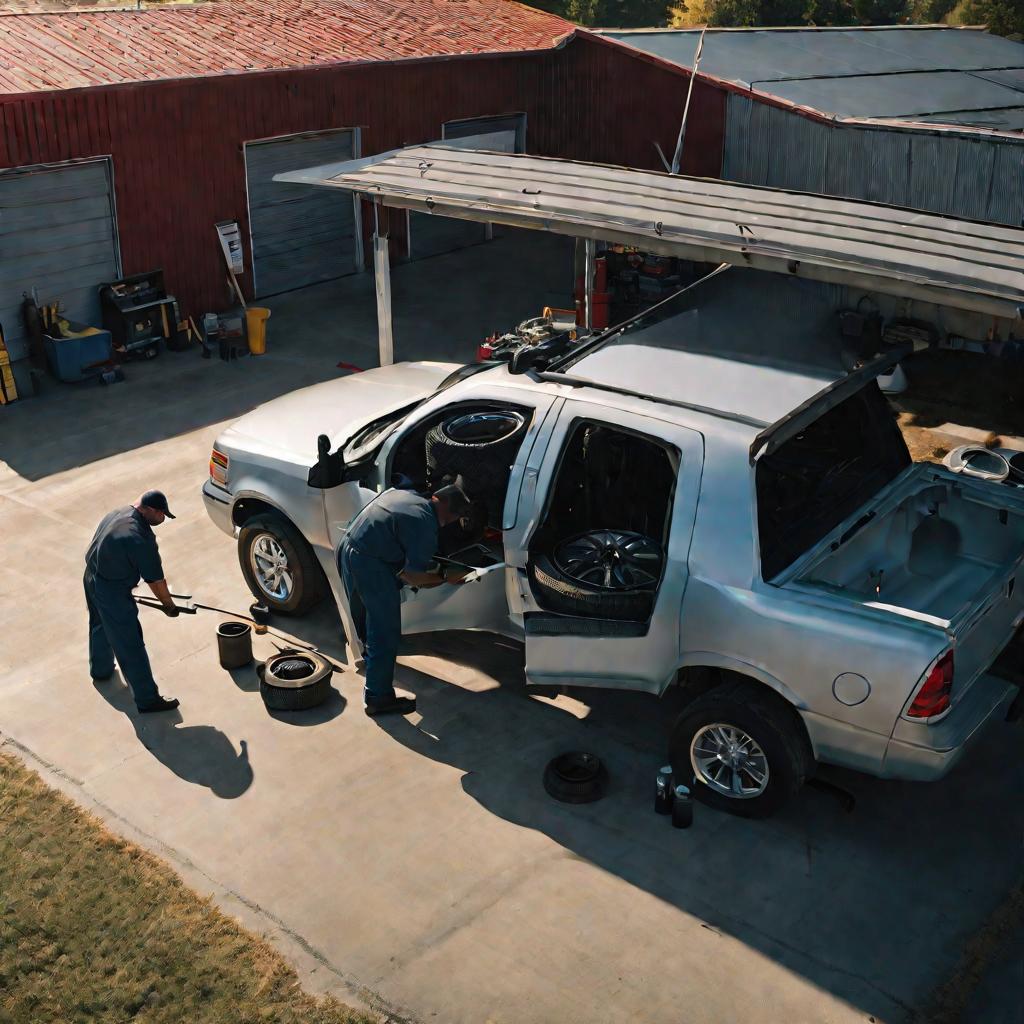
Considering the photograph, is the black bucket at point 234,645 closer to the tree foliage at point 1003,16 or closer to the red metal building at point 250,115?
the red metal building at point 250,115

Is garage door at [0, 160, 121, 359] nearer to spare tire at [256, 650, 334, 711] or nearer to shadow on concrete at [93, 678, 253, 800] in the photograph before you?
shadow on concrete at [93, 678, 253, 800]

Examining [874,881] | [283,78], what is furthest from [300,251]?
[874,881]

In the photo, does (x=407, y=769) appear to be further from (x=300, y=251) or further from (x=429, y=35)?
(x=429, y=35)

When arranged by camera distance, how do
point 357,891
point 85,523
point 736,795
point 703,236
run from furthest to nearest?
point 85,523
point 703,236
point 736,795
point 357,891

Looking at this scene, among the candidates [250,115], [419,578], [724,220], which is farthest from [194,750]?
Answer: [250,115]

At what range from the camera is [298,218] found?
17.6 metres

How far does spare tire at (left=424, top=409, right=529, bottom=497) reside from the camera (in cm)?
734

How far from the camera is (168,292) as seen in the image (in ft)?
51.3

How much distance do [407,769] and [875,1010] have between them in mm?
2825

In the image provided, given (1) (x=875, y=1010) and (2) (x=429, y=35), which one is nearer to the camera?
(1) (x=875, y=1010)

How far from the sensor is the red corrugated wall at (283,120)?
14.5 m

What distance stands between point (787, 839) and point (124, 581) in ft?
13.3

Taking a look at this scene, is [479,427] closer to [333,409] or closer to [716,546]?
[333,409]

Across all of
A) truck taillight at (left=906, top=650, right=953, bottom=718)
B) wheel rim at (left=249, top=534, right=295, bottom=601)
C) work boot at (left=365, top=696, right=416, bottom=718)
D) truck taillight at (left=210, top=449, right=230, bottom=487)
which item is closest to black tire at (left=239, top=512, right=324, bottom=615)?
wheel rim at (left=249, top=534, right=295, bottom=601)
